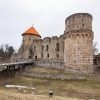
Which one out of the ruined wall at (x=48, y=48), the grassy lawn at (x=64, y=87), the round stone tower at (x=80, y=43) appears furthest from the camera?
the ruined wall at (x=48, y=48)

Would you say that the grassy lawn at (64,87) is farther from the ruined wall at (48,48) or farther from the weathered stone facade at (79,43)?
the ruined wall at (48,48)

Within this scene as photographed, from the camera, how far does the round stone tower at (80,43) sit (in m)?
42.8

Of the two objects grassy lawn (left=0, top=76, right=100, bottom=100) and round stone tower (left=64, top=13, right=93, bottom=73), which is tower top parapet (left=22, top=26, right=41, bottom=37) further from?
grassy lawn (left=0, top=76, right=100, bottom=100)

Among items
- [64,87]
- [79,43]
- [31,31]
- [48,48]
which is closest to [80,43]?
[79,43]

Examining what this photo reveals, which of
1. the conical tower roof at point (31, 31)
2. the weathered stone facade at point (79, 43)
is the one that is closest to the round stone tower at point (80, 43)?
the weathered stone facade at point (79, 43)

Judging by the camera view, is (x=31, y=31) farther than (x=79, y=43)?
Yes

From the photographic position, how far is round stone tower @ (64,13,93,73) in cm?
4275

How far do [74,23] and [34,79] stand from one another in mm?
12752

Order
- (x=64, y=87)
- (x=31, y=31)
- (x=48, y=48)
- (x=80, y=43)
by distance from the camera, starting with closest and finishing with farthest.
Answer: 1. (x=64, y=87)
2. (x=80, y=43)
3. (x=48, y=48)
4. (x=31, y=31)

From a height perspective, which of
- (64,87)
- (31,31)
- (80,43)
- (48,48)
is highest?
(31,31)

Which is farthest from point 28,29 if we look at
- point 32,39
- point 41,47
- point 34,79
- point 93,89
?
point 93,89

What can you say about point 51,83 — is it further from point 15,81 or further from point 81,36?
point 81,36

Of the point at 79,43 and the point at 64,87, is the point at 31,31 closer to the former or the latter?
the point at 79,43

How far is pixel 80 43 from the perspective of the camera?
141 feet
